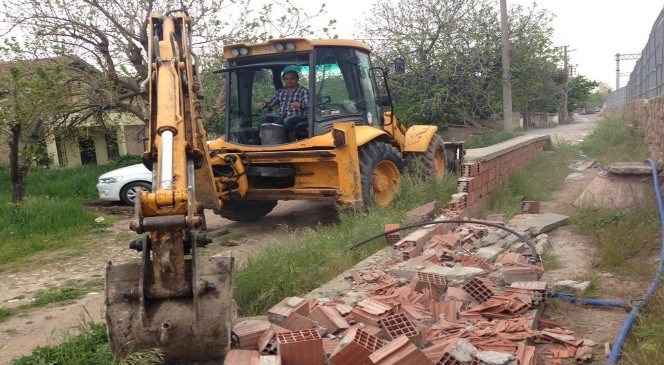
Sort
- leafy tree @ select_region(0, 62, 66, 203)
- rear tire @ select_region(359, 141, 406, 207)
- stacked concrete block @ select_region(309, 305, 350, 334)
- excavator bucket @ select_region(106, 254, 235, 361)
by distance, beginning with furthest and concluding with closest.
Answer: leafy tree @ select_region(0, 62, 66, 203), rear tire @ select_region(359, 141, 406, 207), stacked concrete block @ select_region(309, 305, 350, 334), excavator bucket @ select_region(106, 254, 235, 361)

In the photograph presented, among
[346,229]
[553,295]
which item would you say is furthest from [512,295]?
[346,229]

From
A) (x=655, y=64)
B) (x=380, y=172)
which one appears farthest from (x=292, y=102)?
(x=655, y=64)

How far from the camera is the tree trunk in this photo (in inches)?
420

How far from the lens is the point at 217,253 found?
7.30m

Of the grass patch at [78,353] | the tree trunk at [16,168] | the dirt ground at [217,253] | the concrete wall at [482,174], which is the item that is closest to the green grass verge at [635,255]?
the dirt ground at [217,253]

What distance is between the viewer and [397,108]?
20.1 meters

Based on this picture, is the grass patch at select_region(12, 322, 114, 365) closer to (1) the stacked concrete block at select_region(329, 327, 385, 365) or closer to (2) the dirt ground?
(2) the dirt ground

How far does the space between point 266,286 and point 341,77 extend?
412cm

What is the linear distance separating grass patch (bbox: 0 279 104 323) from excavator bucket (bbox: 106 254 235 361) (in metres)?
2.59

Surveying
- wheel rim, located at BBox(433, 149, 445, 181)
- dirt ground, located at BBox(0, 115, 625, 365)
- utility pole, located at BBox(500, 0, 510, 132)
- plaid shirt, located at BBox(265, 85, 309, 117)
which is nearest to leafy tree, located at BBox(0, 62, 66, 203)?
dirt ground, located at BBox(0, 115, 625, 365)

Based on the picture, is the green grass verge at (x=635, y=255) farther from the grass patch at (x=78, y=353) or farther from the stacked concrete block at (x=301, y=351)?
the grass patch at (x=78, y=353)

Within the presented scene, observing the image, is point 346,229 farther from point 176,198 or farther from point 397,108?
point 397,108

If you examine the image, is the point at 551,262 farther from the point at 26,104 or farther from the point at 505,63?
the point at 505,63

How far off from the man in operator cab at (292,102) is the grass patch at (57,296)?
3222 millimetres
